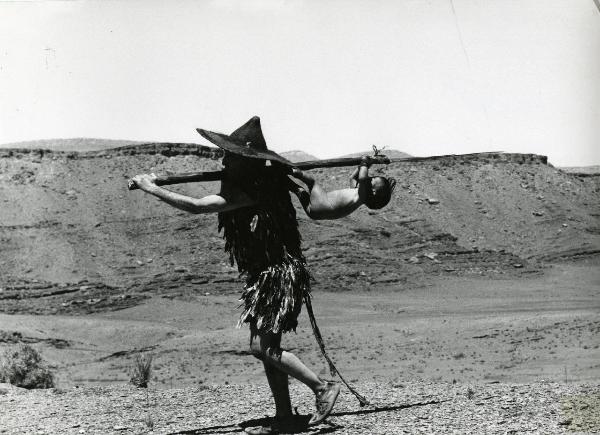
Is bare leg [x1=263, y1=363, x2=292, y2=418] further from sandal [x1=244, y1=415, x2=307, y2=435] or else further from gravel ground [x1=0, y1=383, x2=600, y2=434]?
gravel ground [x1=0, y1=383, x2=600, y2=434]

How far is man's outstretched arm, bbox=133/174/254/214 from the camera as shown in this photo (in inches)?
249

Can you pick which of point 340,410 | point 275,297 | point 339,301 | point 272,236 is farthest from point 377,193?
point 339,301

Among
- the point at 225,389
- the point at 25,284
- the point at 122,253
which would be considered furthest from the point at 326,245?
the point at 225,389

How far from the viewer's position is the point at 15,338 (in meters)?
26.3

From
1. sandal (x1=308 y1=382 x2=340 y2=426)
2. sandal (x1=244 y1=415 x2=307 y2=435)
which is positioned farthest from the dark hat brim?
sandal (x1=244 y1=415 x2=307 y2=435)

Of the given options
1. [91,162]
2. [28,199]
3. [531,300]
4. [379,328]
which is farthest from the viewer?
[91,162]

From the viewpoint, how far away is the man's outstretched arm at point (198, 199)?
6324 mm

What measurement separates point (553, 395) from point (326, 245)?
37735 mm

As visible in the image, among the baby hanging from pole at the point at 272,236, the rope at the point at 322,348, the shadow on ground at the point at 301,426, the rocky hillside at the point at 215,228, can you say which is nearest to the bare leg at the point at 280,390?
the baby hanging from pole at the point at 272,236

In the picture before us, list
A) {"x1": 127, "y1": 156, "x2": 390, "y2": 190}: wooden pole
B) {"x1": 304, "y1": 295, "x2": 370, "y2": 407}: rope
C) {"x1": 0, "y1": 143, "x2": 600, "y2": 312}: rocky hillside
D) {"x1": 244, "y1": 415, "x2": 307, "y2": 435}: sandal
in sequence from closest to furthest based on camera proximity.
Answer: {"x1": 244, "y1": 415, "x2": 307, "y2": 435}: sandal, {"x1": 127, "y1": 156, "x2": 390, "y2": 190}: wooden pole, {"x1": 304, "y1": 295, "x2": 370, "y2": 407}: rope, {"x1": 0, "y1": 143, "x2": 600, "y2": 312}: rocky hillside

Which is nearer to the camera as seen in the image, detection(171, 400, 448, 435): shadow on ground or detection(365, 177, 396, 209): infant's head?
detection(365, 177, 396, 209): infant's head

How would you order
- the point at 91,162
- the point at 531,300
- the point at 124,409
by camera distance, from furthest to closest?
1. the point at 91,162
2. the point at 531,300
3. the point at 124,409

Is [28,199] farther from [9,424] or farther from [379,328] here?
[9,424]

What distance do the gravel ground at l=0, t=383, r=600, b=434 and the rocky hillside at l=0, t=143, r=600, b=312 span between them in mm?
28294
